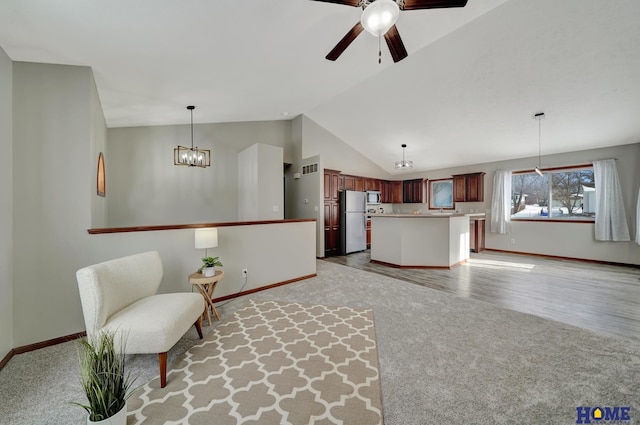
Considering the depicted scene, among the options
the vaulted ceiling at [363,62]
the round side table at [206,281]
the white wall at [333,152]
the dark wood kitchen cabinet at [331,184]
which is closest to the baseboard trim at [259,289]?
the round side table at [206,281]

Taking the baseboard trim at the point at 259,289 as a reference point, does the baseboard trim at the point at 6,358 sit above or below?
below

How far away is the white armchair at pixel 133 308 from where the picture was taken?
168cm

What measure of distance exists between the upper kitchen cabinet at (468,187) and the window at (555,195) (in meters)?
0.76

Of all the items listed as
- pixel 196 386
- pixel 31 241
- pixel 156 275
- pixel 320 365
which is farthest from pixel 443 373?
pixel 31 241

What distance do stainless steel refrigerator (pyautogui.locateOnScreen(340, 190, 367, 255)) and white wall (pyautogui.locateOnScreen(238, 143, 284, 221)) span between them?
1.89m

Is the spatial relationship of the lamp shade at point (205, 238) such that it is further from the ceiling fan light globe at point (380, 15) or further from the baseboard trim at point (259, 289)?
the ceiling fan light globe at point (380, 15)

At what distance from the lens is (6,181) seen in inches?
82.9

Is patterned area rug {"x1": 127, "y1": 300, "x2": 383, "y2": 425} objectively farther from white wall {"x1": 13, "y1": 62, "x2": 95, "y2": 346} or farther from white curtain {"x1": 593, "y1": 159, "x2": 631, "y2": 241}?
white curtain {"x1": 593, "y1": 159, "x2": 631, "y2": 241}

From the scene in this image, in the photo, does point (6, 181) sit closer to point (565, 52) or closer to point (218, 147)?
point (218, 147)

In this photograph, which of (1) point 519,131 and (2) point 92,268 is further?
(1) point 519,131

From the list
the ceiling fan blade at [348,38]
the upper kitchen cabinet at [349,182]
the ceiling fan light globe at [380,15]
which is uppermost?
the ceiling fan blade at [348,38]

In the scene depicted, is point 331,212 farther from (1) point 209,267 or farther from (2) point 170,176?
(1) point 209,267

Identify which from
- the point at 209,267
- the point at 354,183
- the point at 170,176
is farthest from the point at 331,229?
the point at 209,267

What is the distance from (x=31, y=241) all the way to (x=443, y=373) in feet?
12.4
